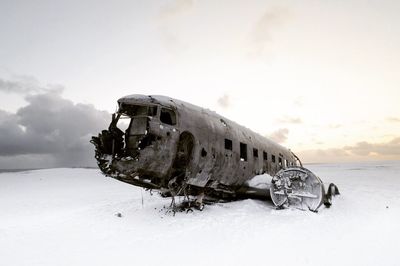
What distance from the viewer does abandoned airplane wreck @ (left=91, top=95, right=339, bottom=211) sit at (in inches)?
411

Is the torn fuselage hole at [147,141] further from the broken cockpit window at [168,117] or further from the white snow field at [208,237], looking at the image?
the white snow field at [208,237]

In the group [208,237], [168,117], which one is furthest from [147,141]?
[208,237]

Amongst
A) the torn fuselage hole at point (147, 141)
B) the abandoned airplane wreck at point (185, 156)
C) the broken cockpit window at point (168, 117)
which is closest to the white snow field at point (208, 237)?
the abandoned airplane wreck at point (185, 156)

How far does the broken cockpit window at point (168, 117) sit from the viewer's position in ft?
37.9

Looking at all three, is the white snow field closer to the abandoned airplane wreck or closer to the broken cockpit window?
the abandoned airplane wreck

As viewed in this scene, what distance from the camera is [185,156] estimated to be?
11719 mm

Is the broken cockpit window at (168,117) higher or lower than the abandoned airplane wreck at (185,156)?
higher

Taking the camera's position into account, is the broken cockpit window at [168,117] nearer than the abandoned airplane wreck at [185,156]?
No

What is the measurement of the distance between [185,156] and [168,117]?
1700 millimetres

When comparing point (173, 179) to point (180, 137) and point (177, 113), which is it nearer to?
point (180, 137)

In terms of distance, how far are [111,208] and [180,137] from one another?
667 cm

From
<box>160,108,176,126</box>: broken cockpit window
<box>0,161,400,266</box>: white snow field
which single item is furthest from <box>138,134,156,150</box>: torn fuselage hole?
<box>0,161,400,266</box>: white snow field

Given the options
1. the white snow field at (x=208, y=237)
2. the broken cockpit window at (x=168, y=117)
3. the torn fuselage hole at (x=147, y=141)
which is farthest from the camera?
the broken cockpit window at (x=168, y=117)

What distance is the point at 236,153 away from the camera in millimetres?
14859
